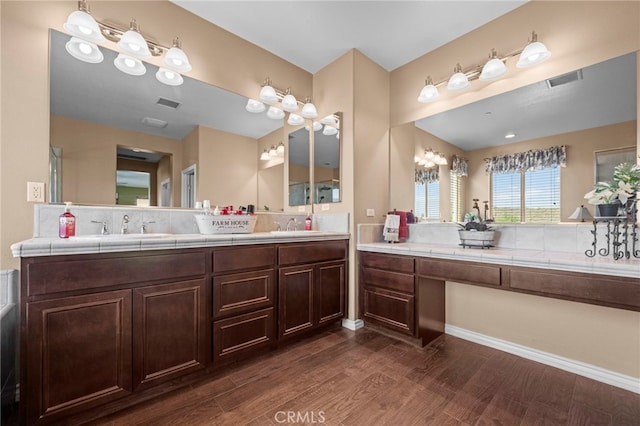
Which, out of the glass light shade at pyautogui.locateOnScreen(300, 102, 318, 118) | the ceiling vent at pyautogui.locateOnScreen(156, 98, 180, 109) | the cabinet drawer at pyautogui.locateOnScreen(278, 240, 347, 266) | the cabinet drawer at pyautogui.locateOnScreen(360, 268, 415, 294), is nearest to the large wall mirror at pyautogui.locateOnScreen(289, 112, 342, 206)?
the glass light shade at pyautogui.locateOnScreen(300, 102, 318, 118)

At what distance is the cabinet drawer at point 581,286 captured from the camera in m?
1.39

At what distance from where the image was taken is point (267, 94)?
8.87ft

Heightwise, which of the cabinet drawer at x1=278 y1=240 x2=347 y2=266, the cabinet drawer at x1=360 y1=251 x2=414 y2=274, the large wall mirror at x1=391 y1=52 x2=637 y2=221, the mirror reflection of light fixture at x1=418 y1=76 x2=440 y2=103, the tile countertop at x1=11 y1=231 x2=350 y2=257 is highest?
the mirror reflection of light fixture at x1=418 y1=76 x2=440 y2=103

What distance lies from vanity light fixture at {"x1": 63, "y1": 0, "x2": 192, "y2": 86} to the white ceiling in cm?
51

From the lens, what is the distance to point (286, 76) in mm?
3000

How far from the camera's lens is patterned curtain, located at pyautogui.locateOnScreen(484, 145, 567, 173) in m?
2.05

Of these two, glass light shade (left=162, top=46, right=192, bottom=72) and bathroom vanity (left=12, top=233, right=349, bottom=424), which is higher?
glass light shade (left=162, top=46, right=192, bottom=72)

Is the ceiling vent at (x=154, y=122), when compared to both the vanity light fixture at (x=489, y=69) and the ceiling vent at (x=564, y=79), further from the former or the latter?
the ceiling vent at (x=564, y=79)

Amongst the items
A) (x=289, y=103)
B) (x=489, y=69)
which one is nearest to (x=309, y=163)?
(x=289, y=103)

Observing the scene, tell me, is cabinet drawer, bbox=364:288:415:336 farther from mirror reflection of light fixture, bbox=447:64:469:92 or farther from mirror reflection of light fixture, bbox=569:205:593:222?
mirror reflection of light fixture, bbox=447:64:469:92

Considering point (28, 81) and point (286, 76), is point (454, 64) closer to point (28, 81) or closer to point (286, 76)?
point (286, 76)

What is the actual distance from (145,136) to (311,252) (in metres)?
1.64

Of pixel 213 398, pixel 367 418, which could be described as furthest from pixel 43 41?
pixel 367 418

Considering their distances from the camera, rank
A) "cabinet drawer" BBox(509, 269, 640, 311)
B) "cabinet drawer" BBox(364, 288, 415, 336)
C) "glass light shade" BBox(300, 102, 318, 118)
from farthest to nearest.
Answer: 1. "glass light shade" BBox(300, 102, 318, 118)
2. "cabinet drawer" BBox(364, 288, 415, 336)
3. "cabinet drawer" BBox(509, 269, 640, 311)
